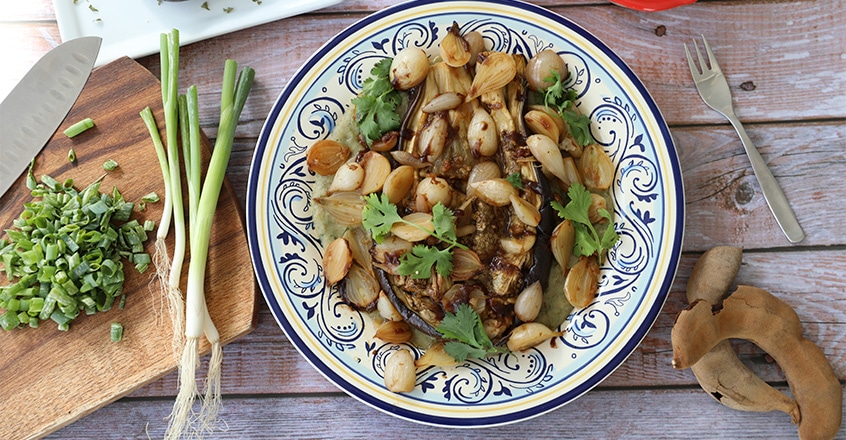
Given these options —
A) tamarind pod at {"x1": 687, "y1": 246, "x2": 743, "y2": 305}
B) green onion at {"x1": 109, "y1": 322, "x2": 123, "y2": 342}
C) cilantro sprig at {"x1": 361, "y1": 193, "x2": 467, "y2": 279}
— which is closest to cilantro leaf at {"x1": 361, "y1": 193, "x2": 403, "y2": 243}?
cilantro sprig at {"x1": 361, "y1": 193, "x2": 467, "y2": 279}

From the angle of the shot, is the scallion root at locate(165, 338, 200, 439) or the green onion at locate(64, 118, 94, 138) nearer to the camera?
the scallion root at locate(165, 338, 200, 439)

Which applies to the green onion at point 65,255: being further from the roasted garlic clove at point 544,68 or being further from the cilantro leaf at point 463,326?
the roasted garlic clove at point 544,68

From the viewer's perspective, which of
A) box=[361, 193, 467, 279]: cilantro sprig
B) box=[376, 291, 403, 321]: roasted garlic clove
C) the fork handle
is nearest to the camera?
box=[361, 193, 467, 279]: cilantro sprig

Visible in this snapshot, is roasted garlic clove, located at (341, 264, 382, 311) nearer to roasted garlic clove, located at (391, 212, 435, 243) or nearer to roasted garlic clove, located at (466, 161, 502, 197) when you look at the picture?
roasted garlic clove, located at (391, 212, 435, 243)

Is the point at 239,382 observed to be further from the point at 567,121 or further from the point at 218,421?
the point at 567,121

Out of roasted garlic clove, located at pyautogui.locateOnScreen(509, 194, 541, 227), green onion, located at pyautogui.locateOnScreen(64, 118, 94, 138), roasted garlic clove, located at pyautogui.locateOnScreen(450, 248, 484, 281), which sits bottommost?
roasted garlic clove, located at pyautogui.locateOnScreen(450, 248, 484, 281)

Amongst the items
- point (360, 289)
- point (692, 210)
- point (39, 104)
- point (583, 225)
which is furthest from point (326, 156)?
point (692, 210)
